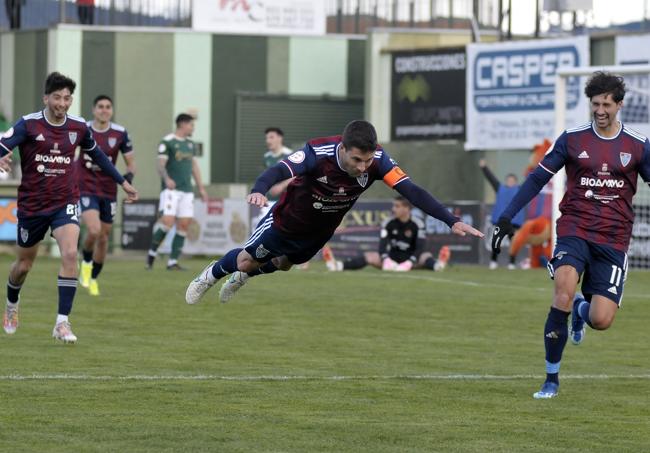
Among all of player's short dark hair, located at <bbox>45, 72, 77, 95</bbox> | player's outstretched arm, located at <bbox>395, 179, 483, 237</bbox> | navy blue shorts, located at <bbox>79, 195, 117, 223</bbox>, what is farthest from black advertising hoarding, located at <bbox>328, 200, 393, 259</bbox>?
player's outstretched arm, located at <bbox>395, 179, 483, 237</bbox>

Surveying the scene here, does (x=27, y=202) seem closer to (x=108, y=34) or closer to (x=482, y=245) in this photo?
(x=482, y=245)

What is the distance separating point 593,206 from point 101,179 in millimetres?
9857

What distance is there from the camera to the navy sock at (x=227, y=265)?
12547 mm

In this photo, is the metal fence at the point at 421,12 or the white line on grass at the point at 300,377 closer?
the white line on grass at the point at 300,377

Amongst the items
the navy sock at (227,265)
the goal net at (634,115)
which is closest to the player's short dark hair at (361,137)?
the navy sock at (227,265)

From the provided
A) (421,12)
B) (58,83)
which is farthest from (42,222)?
(421,12)

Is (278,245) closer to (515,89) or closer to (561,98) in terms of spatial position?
(561,98)

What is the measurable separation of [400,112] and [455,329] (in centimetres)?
2345

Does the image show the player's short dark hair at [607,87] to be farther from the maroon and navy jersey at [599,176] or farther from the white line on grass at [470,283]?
the white line on grass at [470,283]

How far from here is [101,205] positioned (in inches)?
764

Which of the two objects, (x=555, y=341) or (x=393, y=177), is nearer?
(x=555, y=341)

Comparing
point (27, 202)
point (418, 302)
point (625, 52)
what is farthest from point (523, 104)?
point (27, 202)

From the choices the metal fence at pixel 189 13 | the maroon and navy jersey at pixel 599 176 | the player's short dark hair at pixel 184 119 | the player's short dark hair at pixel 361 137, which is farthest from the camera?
the metal fence at pixel 189 13

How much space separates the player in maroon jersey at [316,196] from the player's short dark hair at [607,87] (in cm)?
129
